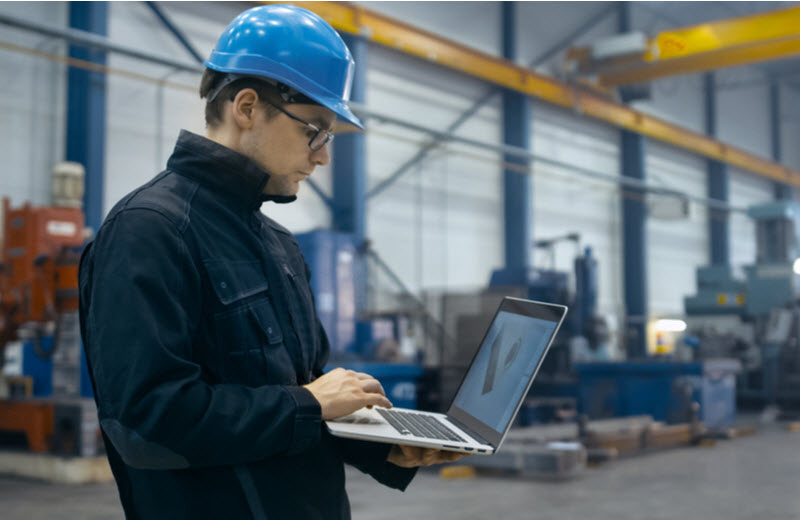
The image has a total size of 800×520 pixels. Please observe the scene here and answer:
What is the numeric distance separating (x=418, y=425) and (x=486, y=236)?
1106 cm

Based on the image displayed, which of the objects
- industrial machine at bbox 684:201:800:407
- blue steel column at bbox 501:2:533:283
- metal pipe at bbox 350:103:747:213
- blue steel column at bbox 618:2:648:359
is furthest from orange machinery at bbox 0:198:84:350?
blue steel column at bbox 618:2:648:359

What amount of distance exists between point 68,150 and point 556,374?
506 cm

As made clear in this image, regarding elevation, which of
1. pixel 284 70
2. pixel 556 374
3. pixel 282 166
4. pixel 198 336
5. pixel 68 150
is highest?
pixel 68 150

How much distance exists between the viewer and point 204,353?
3.76 feet

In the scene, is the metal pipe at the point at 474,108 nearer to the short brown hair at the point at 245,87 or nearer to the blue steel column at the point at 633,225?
the blue steel column at the point at 633,225

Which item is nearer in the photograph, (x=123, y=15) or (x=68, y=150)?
(x=68, y=150)

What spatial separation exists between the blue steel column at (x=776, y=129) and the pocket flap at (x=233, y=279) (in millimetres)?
Answer: 21540

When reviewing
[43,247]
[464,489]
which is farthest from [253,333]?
[43,247]

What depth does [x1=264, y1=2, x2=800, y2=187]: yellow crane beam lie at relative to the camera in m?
9.34

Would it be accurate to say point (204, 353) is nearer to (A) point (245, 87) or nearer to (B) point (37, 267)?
(A) point (245, 87)

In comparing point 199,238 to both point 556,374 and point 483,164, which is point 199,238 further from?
point 483,164

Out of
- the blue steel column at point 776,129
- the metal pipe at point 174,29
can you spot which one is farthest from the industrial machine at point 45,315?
the blue steel column at point 776,129

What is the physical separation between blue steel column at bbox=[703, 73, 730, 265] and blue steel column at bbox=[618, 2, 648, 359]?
3.55 m

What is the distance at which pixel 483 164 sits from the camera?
40.4ft
